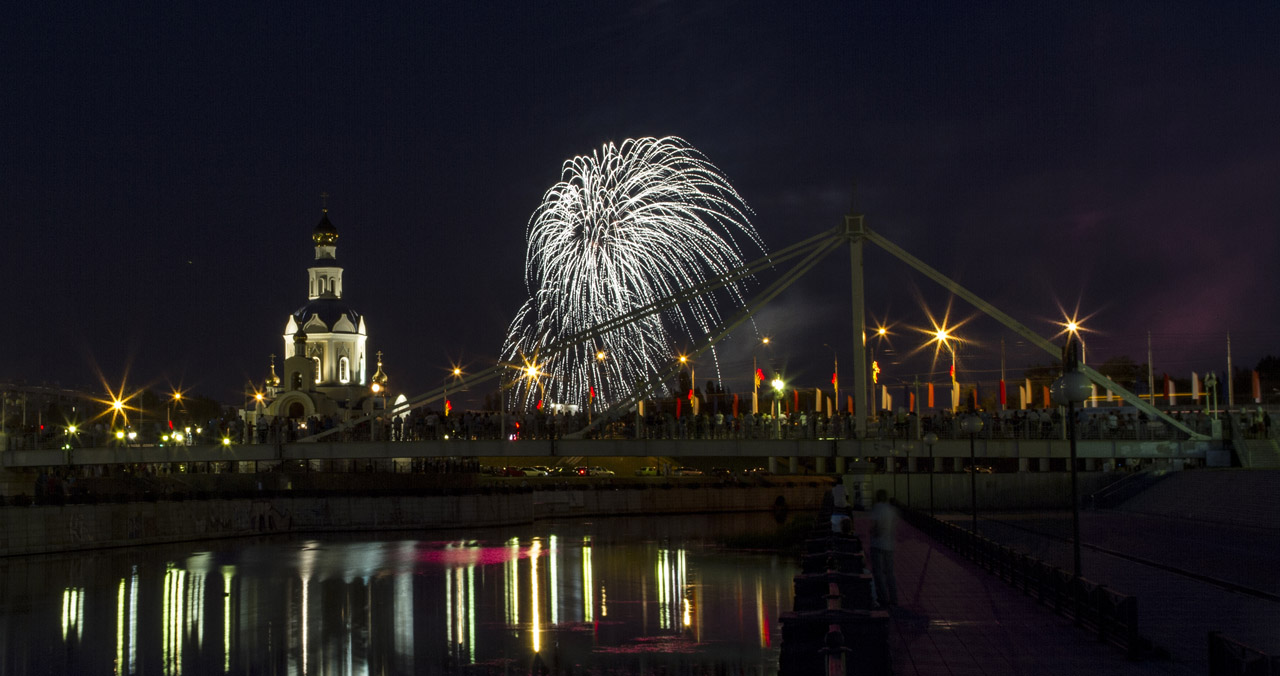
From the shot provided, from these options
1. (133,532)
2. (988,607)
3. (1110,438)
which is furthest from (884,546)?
(1110,438)

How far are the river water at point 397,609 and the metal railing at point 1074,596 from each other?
3.76 meters

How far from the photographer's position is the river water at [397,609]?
814 inches

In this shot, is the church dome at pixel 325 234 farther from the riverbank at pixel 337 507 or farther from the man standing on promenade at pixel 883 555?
the man standing on promenade at pixel 883 555

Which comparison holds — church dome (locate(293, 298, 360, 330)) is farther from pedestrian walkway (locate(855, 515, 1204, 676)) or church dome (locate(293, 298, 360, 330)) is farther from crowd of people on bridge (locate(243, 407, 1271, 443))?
pedestrian walkway (locate(855, 515, 1204, 676))

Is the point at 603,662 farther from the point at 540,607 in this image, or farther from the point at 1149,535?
the point at 1149,535

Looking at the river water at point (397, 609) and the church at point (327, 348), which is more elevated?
the church at point (327, 348)

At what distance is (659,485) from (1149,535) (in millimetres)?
38212

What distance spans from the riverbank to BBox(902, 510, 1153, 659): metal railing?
29.3 meters

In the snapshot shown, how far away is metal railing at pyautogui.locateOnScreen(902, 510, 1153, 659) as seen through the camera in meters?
13.5

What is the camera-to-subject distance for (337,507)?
52938 mm

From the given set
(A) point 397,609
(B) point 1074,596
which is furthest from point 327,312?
(B) point 1074,596

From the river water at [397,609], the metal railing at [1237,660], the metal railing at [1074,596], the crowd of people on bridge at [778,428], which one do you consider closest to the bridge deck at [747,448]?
the crowd of people on bridge at [778,428]

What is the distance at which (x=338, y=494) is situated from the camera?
175 ft

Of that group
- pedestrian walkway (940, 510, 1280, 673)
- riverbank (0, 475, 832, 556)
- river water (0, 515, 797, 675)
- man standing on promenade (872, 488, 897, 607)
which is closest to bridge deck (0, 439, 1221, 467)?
riverbank (0, 475, 832, 556)
